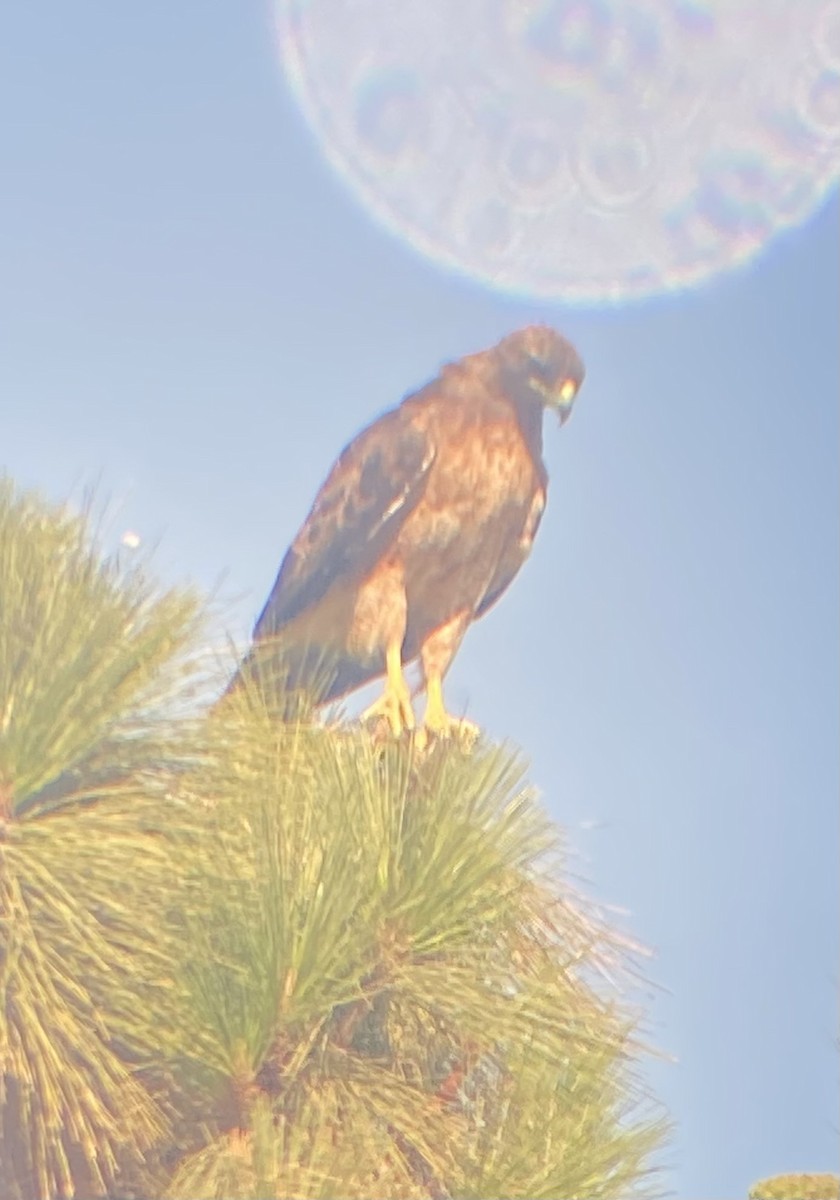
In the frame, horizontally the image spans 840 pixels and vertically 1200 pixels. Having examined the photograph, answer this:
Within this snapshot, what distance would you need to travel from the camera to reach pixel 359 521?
534cm

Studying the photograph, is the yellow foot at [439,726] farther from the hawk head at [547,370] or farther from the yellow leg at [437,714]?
the hawk head at [547,370]

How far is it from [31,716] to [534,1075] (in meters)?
1.19

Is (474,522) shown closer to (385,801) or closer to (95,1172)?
(385,801)

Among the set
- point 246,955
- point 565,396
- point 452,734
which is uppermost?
point 565,396

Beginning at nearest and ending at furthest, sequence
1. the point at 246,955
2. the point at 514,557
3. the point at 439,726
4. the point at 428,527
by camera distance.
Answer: the point at 246,955 < the point at 439,726 < the point at 428,527 < the point at 514,557

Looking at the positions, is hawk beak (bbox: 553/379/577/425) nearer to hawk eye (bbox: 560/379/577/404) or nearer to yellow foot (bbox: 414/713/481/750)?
hawk eye (bbox: 560/379/577/404)

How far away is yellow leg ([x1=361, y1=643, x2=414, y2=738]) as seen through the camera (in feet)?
15.2

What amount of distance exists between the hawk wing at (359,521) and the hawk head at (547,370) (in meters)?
0.43

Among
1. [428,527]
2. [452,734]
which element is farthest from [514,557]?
[452,734]

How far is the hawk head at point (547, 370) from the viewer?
5348 mm

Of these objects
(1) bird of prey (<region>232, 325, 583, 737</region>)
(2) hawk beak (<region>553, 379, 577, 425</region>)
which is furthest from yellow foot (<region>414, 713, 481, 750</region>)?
(2) hawk beak (<region>553, 379, 577, 425</region>)

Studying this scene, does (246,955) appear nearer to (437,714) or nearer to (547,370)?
(437,714)

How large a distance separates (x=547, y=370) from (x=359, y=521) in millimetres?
882

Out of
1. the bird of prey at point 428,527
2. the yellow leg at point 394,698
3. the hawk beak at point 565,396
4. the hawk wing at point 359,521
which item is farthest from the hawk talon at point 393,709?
the hawk beak at point 565,396
